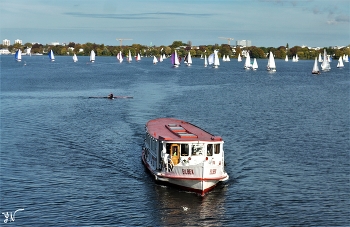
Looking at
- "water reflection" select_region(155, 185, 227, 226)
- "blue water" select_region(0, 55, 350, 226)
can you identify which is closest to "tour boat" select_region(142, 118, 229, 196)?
"water reflection" select_region(155, 185, 227, 226)

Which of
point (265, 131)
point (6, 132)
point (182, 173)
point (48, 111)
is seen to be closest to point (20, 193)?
point (182, 173)

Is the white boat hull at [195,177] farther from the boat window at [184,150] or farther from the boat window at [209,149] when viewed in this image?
the boat window at [209,149]

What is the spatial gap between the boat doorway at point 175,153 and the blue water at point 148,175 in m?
2.32

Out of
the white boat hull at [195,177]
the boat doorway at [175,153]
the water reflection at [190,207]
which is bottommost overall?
the water reflection at [190,207]

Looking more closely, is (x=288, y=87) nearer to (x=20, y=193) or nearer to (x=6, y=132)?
(x=6, y=132)

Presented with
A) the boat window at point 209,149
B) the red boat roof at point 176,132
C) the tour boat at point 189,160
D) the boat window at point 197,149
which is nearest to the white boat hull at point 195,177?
the tour boat at point 189,160

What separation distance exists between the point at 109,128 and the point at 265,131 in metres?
19.3

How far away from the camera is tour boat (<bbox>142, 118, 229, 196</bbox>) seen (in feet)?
157

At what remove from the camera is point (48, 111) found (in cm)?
9406

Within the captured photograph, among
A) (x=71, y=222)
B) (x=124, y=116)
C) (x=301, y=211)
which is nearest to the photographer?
(x=71, y=222)

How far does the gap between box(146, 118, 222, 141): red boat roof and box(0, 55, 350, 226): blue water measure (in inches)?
149

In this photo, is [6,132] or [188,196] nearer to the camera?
[188,196]

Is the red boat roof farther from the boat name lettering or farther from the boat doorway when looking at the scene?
the boat name lettering

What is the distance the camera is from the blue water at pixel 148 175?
44.3m
